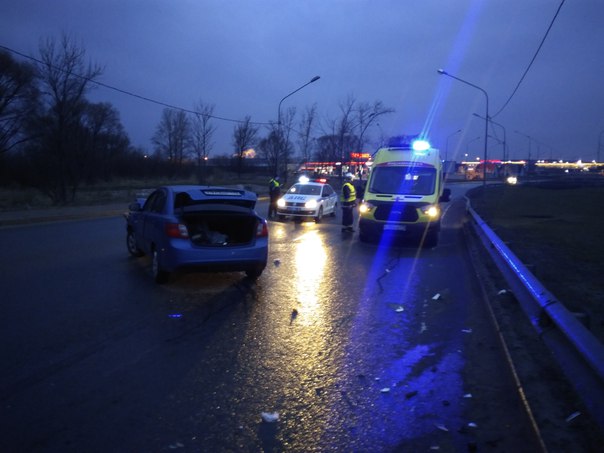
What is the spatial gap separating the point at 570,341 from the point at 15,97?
167 feet

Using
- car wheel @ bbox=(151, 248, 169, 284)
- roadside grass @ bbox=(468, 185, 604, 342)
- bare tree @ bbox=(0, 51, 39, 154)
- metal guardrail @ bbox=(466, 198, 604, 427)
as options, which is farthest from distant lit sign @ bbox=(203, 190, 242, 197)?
bare tree @ bbox=(0, 51, 39, 154)

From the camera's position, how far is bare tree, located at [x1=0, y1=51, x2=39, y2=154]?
145 ft

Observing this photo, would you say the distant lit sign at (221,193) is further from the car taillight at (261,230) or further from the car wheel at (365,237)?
the car wheel at (365,237)

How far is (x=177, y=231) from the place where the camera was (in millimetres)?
8109

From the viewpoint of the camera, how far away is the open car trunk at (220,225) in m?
8.38

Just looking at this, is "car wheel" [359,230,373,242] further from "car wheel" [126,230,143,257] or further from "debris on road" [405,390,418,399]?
"debris on road" [405,390,418,399]

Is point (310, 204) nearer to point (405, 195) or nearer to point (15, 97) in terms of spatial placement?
point (405, 195)

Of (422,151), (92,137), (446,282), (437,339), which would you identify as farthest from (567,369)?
(92,137)

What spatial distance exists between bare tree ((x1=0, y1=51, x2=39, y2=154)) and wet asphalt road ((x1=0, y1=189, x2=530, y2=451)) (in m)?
40.0

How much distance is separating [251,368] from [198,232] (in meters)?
4.49

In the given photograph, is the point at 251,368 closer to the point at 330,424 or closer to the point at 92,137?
the point at 330,424

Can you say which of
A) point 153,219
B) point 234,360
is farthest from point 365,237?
point 234,360

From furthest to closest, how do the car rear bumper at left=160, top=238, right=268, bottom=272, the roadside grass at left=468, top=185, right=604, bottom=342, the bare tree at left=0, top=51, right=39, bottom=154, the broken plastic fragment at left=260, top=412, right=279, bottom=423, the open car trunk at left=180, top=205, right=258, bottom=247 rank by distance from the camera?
the bare tree at left=0, top=51, right=39, bottom=154, the open car trunk at left=180, top=205, right=258, bottom=247, the car rear bumper at left=160, top=238, right=268, bottom=272, the roadside grass at left=468, top=185, right=604, bottom=342, the broken plastic fragment at left=260, top=412, right=279, bottom=423

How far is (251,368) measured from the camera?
4984 mm
